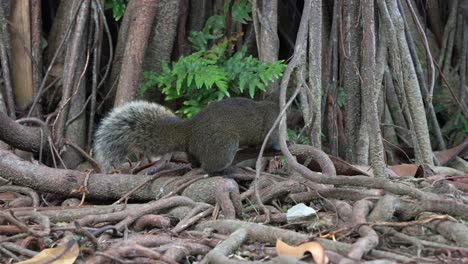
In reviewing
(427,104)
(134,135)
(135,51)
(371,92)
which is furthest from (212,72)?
(427,104)

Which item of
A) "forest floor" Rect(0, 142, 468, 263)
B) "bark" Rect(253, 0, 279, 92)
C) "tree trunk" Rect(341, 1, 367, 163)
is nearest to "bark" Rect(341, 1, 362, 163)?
"tree trunk" Rect(341, 1, 367, 163)

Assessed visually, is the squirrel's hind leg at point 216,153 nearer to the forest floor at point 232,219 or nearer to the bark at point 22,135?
the forest floor at point 232,219

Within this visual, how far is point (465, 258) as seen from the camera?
2836mm

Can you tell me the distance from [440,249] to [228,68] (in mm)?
2763

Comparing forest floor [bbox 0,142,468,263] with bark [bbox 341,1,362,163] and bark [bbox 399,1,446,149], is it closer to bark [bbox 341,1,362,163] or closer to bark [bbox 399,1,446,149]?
bark [bbox 341,1,362,163]

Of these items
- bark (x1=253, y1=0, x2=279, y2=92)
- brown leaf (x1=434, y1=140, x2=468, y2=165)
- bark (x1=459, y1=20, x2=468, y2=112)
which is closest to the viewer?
bark (x1=253, y1=0, x2=279, y2=92)

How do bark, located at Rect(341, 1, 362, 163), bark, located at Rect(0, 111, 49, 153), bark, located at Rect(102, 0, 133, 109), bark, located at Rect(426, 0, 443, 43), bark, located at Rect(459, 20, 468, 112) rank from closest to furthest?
bark, located at Rect(0, 111, 49, 153), bark, located at Rect(341, 1, 362, 163), bark, located at Rect(102, 0, 133, 109), bark, located at Rect(459, 20, 468, 112), bark, located at Rect(426, 0, 443, 43)

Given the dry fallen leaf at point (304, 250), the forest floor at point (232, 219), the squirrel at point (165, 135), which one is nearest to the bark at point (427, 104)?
the forest floor at point (232, 219)

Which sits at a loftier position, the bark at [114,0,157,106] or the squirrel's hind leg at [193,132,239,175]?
the bark at [114,0,157,106]

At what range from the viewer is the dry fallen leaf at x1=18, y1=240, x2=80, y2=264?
286 centimetres

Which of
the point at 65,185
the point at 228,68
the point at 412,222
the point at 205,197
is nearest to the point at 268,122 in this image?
the point at 228,68

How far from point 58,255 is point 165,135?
169cm

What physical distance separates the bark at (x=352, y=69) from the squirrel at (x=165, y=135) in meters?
0.95

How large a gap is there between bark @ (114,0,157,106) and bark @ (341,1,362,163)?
4.72 ft
